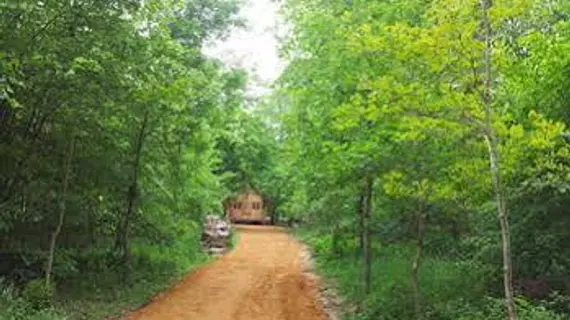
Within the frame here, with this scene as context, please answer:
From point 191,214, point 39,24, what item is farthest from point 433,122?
point 191,214

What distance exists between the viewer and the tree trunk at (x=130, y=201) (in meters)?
17.5

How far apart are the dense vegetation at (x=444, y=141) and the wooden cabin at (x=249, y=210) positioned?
40718mm

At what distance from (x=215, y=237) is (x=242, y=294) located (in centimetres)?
1400

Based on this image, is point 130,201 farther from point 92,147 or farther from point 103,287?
point 92,147

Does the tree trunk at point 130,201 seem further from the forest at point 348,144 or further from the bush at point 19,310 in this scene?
the bush at point 19,310

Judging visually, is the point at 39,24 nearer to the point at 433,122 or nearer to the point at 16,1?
the point at 16,1

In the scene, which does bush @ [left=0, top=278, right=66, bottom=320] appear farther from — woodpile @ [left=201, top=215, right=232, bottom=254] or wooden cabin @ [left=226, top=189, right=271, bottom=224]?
wooden cabin @ [left=226, top=189, right=271, bottom=224]

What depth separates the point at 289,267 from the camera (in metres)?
24.9

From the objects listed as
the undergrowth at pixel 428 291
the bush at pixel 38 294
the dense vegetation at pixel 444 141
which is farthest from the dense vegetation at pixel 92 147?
the undergrowth at pixel 428 291

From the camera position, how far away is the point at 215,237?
1242 inches

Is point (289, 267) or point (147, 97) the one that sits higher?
point (147, 97)

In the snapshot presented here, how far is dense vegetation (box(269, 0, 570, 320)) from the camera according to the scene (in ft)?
30.5

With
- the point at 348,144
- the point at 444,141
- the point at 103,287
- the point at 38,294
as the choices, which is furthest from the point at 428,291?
the point at 38,294

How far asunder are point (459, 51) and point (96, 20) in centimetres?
674
